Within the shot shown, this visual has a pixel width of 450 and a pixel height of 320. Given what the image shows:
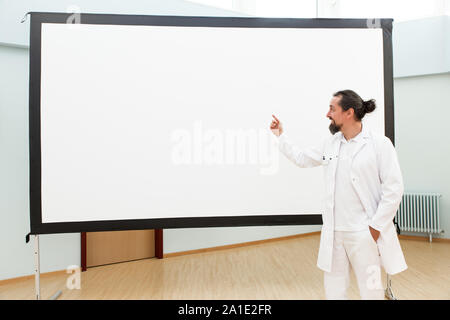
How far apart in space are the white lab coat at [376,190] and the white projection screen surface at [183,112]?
92cm

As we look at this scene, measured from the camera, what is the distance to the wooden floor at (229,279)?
2.96 meters

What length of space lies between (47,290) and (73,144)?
1.47 metres

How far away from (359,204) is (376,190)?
119 mm

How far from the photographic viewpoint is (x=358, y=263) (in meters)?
1.79

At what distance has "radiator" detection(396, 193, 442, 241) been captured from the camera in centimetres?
462

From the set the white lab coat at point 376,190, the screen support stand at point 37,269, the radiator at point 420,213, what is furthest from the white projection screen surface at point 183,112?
the radiator at point 420,213

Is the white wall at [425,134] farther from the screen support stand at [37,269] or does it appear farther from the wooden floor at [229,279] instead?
the screen support stand at [37,269]

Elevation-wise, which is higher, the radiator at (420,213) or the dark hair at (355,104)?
the dark hair at (355,104)

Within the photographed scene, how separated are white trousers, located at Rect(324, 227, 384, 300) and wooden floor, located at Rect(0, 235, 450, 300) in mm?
1091

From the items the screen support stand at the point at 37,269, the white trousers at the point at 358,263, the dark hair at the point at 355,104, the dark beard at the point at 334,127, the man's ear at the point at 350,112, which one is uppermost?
the dark hair at the point at 355,104

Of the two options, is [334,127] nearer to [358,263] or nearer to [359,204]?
[359,204]

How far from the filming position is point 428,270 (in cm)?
357
